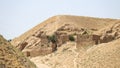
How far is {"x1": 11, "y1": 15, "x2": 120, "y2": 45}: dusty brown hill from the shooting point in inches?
1692

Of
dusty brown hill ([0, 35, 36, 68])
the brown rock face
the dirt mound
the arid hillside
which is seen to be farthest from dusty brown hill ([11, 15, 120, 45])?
dusty brown hill ([0, 35, 36, 68])

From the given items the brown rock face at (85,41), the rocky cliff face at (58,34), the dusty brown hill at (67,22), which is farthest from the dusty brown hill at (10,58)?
the dusty brown hill at (67,22)

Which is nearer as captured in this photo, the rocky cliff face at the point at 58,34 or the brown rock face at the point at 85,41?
the brown rock face at the point at 85,41

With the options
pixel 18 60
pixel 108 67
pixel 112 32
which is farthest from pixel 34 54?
pixel 18 60

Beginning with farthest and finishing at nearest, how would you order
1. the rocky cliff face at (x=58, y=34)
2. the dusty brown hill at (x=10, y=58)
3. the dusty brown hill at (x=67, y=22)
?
the dusty brown hill at (x=67, y=22) → the rocky cliff face at (x=58, y=34) → the dusty brown hill at (x=10, y=58)

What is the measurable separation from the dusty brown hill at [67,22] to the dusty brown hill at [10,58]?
100ft

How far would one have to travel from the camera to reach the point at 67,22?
43.4m

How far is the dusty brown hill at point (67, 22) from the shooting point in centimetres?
4297

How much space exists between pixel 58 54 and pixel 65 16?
50.2 ft

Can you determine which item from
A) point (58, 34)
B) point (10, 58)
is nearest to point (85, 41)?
point (58, 34)

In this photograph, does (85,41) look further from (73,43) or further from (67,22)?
(67,22)

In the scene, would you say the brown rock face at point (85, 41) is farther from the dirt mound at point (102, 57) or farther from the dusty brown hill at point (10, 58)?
the dusty brown hill at point (10, 58)

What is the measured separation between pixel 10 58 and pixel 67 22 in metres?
33.6

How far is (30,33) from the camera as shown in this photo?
44.4 metres
